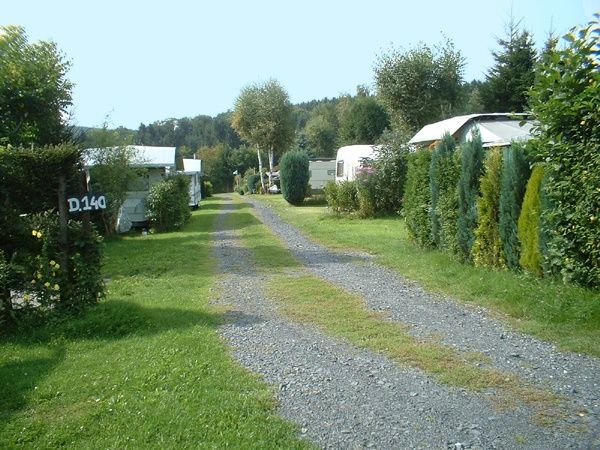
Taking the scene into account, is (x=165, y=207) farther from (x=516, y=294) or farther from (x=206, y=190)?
(x=206, y=190)

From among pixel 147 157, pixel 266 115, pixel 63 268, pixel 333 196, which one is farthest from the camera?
pixel 266 115

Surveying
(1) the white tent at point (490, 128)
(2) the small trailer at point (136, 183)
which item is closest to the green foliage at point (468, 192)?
(1) the white tent at point (490, 128)

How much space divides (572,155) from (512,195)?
1.45 m

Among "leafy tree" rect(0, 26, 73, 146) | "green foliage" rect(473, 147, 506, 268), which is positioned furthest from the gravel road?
"leafy tree" rect(0, 26, 73, 146)

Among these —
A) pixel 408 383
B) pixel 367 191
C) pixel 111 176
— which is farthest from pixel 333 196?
pixel 408 383

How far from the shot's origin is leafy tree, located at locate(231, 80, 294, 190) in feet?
138

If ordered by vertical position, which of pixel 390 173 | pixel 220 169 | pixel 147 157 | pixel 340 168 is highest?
pixel 220 169

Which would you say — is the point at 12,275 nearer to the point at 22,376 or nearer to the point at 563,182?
the point at 22,376

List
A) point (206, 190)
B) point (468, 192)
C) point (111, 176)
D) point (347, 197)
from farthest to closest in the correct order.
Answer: point (206, 190) < point (347, 197) < point (111, 176) < point (468, 192)

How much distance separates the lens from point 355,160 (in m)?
26.0

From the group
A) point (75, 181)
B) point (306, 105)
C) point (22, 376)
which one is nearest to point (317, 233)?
point (75, 181)

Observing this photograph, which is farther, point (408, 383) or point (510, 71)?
point (510, 71)

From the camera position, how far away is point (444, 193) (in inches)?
400

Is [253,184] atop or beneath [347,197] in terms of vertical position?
atop
